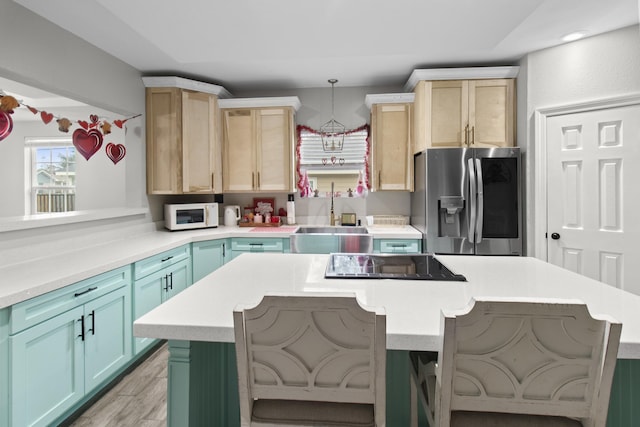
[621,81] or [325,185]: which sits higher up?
[621,81]

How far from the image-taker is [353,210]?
4.23 metres

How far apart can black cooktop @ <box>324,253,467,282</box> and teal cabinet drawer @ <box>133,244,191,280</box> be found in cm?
147

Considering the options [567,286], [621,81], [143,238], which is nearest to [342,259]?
[567,286]

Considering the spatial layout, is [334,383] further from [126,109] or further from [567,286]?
[126,109]

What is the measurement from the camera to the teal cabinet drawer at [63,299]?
167cm

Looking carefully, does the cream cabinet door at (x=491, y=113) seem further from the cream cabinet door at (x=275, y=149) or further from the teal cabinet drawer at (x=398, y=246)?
the cream cabinet door at (x=275, y=149)

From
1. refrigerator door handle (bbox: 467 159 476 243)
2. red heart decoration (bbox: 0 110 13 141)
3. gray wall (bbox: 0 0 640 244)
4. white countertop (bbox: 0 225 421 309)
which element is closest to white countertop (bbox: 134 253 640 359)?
white countertop (bbox: 0 225 421 309)

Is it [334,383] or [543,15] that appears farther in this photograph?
[543,15]

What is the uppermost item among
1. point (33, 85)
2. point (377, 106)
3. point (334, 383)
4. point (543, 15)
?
point (543, 15)

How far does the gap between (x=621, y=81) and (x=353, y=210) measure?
259cm

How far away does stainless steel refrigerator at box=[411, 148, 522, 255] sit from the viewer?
3.20 m

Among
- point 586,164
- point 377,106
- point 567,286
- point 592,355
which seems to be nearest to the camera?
point 592,355

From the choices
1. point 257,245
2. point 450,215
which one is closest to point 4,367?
point 257,245

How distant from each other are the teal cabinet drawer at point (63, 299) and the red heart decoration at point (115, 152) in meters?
1.38
